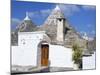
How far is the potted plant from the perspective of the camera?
266 centimetres

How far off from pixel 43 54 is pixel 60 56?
210 millimetres

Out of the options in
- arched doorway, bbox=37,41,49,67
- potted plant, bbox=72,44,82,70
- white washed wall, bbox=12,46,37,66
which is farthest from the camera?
potted plant, bbox=72,44,82,70

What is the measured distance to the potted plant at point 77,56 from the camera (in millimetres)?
2658

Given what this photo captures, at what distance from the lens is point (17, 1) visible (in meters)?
2.44

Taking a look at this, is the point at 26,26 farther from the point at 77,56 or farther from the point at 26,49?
the point at 77,56

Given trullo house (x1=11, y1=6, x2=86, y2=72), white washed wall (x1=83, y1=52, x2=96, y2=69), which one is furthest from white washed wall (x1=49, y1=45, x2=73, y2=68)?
white washed wall (x1=83, y1=52, x2=96, y2=69)

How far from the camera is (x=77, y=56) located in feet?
8.77

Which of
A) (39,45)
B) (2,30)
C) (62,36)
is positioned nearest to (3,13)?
(2,30)

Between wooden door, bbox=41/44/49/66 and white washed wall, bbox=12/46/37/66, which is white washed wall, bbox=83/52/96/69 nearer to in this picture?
wooden door, bbox=41/44/49/66

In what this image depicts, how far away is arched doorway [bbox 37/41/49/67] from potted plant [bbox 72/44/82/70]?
341 millimetres

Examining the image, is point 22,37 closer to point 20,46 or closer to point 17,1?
point 20,46

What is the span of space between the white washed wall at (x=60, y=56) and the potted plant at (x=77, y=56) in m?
0.05

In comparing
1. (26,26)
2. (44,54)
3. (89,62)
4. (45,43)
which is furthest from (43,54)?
(89,62)

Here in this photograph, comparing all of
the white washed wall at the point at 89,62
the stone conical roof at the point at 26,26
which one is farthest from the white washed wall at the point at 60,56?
the stone conical roof at the point at 26,26
